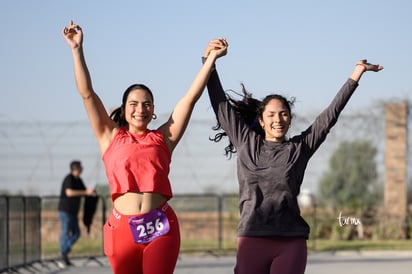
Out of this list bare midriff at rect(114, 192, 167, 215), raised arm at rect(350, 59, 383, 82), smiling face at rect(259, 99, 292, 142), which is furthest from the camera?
raised arm at rect(350, 59, 383, 82)

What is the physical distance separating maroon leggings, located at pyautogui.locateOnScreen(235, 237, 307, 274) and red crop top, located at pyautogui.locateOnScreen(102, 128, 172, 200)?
81 cm

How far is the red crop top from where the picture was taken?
649 cm

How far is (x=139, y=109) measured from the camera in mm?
6664

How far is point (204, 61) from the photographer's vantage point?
729 cm

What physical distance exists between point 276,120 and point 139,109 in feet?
3.65

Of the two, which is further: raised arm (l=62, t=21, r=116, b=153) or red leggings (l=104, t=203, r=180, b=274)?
raised arm (l=62, t=21, r=116, b=153)

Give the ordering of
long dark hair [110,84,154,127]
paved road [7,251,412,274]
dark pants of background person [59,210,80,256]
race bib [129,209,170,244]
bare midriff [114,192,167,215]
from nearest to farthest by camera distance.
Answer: race bib [129,209,170,244]
bare midriff [114,192,167,215]
long dark hair [110,84,154,127]
paved road [7,251,412,274]
dark pants of background person [59,210,80,256]

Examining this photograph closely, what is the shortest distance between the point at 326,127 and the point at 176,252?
1613mm

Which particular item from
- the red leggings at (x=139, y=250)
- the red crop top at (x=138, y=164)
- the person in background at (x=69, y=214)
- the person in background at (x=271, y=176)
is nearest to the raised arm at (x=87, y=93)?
the red crop top at (x=138, y=164)

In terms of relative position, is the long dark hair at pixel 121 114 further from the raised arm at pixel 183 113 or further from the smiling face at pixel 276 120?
the smiling face at pixel 276 120

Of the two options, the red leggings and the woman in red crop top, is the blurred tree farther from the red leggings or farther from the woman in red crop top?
the red leggings

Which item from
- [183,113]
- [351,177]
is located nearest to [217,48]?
[183,113]

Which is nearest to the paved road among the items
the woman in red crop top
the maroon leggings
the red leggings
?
the maroon leggings

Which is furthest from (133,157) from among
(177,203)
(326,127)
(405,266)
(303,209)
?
(303,209)
